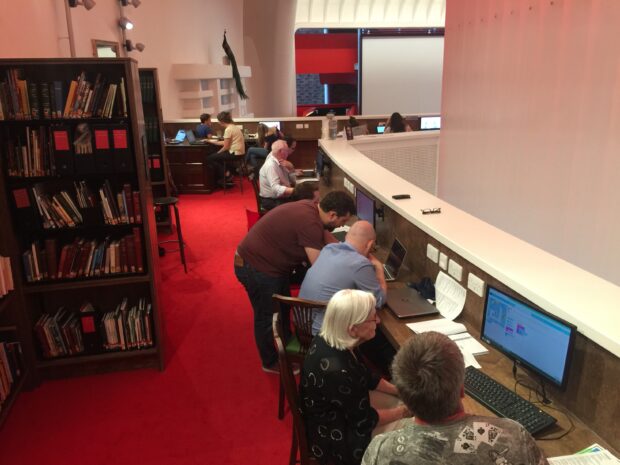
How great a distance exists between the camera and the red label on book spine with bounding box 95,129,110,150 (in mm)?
3334

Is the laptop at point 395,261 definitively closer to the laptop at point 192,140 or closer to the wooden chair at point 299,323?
the wooden chair at point 299,323

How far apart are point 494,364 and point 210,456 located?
1605mm

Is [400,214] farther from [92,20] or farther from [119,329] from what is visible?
[92,20]

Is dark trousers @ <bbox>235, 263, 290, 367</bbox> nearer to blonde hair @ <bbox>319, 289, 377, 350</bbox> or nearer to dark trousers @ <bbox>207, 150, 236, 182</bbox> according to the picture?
blonde hair @ <bbox>319, 289, 377, 350</bbox>

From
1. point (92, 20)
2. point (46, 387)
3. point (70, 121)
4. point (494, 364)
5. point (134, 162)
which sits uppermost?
point (92, 20)

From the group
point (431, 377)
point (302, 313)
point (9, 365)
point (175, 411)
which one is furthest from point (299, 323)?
point (9, 365)

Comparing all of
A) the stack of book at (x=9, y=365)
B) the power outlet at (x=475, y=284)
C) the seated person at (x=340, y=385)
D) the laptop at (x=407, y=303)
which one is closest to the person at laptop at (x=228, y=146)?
the stack of book at (x=9, y=365)

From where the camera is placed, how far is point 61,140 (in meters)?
3.28

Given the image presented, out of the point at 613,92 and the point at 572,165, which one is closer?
the point at 613,92

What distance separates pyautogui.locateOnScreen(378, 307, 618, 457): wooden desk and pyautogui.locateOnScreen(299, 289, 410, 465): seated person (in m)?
0.42

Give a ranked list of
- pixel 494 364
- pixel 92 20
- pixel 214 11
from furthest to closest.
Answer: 1. pixel 214 11
2. pixel 92 20
3. pixel 494 364

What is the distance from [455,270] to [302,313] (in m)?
0.83

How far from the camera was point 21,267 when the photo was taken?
11.3 feet

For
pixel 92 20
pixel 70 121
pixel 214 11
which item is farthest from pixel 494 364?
pixel 214 11
